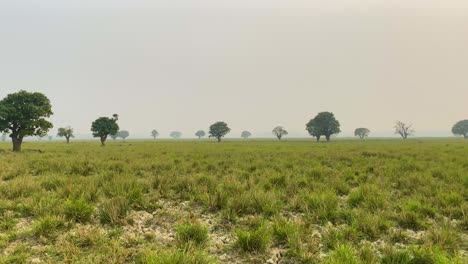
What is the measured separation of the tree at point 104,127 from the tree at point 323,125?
69.4 meters

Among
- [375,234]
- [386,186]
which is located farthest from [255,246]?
[386,186]

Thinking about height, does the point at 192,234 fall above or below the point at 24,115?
below

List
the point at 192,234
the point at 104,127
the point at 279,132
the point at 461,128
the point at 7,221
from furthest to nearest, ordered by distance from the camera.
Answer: the point at 461,128
the point at 279,132
the point at 104,127
the point at 7,221
the point at 192,234

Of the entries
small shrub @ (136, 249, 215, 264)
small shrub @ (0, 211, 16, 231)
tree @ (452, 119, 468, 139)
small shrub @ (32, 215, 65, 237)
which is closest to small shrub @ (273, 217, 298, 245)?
small shrub @ (136, 249, 215, 264)

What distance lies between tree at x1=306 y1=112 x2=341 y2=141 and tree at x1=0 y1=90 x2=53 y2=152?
288 feet

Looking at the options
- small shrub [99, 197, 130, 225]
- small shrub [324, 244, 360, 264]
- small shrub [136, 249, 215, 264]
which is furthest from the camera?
small shrub [99, 197, 130, 225]

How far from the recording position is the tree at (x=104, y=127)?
66938 mm

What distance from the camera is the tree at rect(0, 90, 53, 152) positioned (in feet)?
117

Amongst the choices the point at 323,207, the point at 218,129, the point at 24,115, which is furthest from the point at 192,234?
the point at 218,129

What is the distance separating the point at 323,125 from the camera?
105 meters

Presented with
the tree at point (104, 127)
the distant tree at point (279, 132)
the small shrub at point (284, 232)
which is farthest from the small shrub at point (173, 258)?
the distant tree at point (279, 132)

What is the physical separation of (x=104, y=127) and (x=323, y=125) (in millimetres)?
75509

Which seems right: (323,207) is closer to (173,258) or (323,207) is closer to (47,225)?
(173,258)

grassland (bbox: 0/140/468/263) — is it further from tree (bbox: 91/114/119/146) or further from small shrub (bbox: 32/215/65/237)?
tree (bbox: 91/114/119/146)
